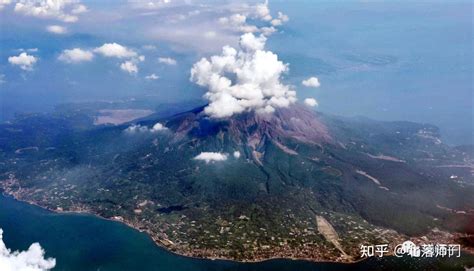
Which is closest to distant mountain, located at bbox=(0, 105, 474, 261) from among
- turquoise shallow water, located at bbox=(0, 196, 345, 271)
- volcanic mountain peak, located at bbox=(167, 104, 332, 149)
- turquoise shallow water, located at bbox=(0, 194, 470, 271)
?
volcanic mountain peak, located at bbox=(167, 104, 332, 149)

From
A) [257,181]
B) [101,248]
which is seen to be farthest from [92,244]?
[257,181]

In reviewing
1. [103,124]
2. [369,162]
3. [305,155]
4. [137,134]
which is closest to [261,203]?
[305,155]

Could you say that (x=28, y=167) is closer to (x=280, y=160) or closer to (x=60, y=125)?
(x=60, y=125)

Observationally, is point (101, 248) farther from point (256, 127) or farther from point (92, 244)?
point (256, 127)

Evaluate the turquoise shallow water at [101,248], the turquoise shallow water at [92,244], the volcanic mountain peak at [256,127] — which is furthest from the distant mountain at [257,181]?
the turquoise shallow water at [92,244]

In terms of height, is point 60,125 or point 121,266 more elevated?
point 60,125
